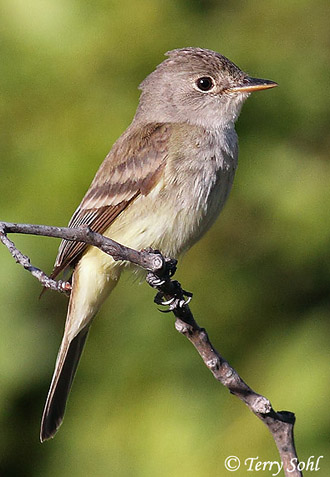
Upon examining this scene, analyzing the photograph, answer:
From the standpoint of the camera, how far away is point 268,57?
4.66 metres

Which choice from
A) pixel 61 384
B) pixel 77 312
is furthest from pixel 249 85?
pixel 61 384

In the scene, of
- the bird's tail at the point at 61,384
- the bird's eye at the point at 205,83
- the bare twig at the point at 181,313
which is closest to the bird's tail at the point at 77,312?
the bird's tail at the point at 61,384

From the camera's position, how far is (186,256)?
14.5ft

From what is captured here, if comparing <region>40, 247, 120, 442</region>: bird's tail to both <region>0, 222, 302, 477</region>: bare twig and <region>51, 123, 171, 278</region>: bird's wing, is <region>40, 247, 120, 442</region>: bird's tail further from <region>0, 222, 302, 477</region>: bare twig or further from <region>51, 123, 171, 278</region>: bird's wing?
<region>0, 222, 302, 477</region>: bare twig

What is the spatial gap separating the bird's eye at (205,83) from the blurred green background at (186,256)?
399 millimetres

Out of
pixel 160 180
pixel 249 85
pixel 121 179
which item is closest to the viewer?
pixel 160 180

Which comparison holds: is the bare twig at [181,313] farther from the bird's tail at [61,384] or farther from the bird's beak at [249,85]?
the bird's beak at [249,85]

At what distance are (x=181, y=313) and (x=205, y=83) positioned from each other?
137 centimetres

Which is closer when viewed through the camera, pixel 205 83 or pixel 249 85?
pixel 249 85

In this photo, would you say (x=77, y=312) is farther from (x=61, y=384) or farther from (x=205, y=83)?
(x=205, y=83)

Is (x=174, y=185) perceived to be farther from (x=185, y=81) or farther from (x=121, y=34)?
(x=121, y=34)

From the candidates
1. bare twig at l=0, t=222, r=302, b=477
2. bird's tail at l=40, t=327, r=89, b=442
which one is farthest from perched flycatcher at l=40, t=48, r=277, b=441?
bare twig at l=0, t=222, r=302, b=477

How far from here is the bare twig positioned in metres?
2.56

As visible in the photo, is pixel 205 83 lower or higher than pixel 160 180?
higher
